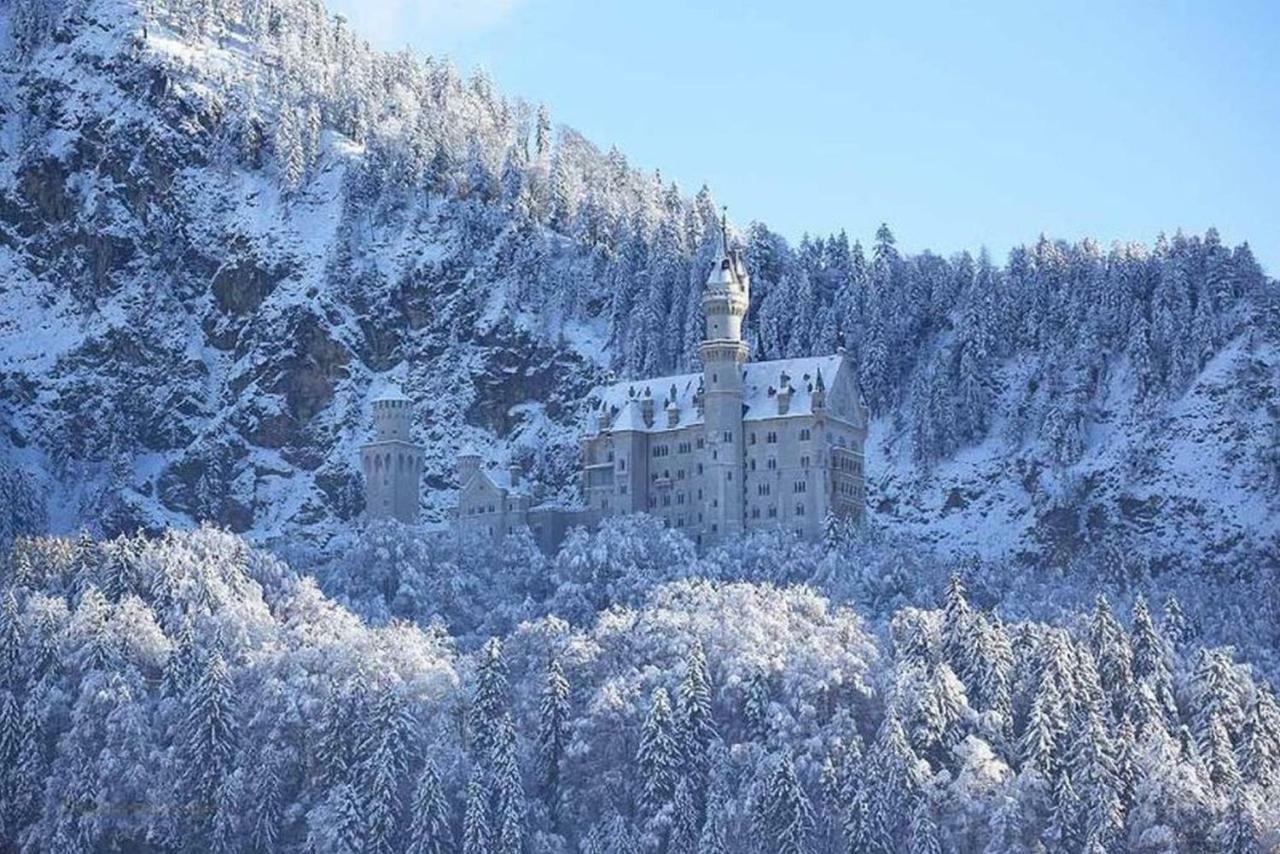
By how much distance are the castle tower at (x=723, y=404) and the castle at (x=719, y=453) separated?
7 centimetres

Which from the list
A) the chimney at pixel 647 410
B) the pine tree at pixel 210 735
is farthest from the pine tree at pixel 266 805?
the chimney at pixel 647 410

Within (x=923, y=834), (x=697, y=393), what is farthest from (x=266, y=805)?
(x=697, y=393)

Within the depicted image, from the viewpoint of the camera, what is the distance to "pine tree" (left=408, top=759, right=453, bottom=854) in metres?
135

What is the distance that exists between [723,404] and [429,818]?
2254 inches

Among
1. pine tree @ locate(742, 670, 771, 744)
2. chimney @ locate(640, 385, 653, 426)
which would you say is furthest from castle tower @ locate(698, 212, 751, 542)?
pine tree @ locate(742, 670, 771, 744)

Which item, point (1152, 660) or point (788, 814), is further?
point (1152, 660)

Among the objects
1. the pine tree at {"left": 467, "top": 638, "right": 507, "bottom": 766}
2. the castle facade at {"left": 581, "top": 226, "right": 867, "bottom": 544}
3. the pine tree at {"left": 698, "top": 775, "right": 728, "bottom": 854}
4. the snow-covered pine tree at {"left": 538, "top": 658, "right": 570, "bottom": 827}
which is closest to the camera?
the pine tree at {"left": 698, "top": 775, "right": 728, "bottom": 854}

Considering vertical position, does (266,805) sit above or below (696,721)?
below

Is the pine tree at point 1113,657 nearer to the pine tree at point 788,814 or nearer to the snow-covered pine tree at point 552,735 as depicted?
the pine tree at point 788,814

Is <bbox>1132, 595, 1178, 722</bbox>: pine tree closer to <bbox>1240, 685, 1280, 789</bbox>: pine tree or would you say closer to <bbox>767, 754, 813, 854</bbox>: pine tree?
<bbox>1240, 685, 1280, 789</bbox>: pine tree

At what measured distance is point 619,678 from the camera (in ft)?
479

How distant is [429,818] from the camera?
135750mm

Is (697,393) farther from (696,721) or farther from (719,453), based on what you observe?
(696,721)

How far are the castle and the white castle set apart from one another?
0.25 feet
